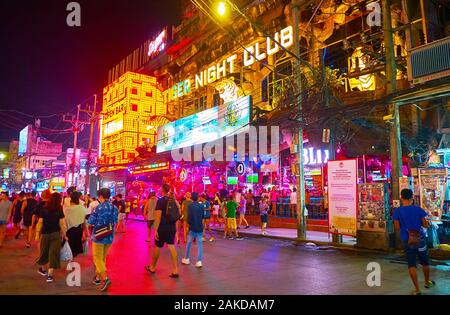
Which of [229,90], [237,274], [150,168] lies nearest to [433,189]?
[237,274]

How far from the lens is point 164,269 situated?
Result: 8.63 metres

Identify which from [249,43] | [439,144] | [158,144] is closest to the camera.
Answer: [439,144]

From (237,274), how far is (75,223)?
4.15 meters

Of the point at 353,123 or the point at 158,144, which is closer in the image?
the point at 353,123

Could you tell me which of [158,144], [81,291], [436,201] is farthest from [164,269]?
[158,144]

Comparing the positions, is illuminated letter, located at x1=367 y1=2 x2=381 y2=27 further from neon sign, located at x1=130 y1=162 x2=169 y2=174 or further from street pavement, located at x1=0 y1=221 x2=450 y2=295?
neon sign, located at x1=130 y1=162 x2=169 y2=174

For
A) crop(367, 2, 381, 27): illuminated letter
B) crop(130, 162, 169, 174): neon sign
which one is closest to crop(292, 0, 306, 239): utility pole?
crop(367, 2, 381, 27): illuminated letter

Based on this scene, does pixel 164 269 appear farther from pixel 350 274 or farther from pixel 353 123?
pixel 353 123

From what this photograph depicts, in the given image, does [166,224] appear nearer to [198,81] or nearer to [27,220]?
[27,220]

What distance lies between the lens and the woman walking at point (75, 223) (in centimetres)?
853

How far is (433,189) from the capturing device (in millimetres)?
11750

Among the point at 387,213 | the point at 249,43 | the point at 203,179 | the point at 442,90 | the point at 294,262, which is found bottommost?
the point at 294,262

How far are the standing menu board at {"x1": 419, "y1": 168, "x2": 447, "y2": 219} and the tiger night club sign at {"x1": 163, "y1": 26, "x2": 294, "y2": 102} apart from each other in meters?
9.65

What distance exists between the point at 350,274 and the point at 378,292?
1646mm
